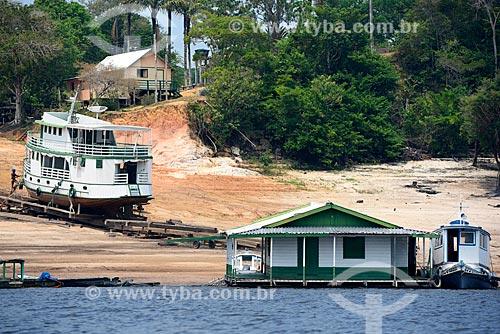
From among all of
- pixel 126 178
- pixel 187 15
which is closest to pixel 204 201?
pixel 126 178

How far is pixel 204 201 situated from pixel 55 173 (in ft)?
33.6

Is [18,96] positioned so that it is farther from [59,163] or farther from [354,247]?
[354,247]

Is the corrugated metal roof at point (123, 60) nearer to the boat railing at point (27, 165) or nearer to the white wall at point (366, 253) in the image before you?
the boat railing at point (27, 165)

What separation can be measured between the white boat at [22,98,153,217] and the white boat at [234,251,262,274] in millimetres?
10909

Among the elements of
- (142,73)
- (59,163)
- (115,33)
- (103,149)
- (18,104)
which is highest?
(115,33)

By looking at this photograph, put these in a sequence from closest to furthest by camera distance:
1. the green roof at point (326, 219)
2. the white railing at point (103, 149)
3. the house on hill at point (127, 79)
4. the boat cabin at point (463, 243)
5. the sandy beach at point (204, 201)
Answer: the green roof at point (326, 219)
the boat cabin at point (463, 243)
the sandy beach at point (204, 201)
the white railing at point (103, 149)
the house on hill at point (127, 79)

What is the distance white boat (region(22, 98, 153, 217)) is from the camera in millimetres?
55000

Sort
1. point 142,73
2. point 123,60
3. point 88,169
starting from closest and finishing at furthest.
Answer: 1. point 88,169
2. point 142,73
3. point 123,60

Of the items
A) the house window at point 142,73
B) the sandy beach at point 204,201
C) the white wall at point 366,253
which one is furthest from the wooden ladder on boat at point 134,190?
the house window at point 142,73

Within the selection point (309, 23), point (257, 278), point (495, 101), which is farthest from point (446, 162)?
point (257, 278)

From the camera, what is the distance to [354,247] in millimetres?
43875

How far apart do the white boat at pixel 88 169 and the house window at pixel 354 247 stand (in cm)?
1525

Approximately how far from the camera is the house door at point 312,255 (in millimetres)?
43787

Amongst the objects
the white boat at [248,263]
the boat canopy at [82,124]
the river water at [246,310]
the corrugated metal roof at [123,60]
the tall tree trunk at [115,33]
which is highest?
the tall tree trunk at [115,33]
